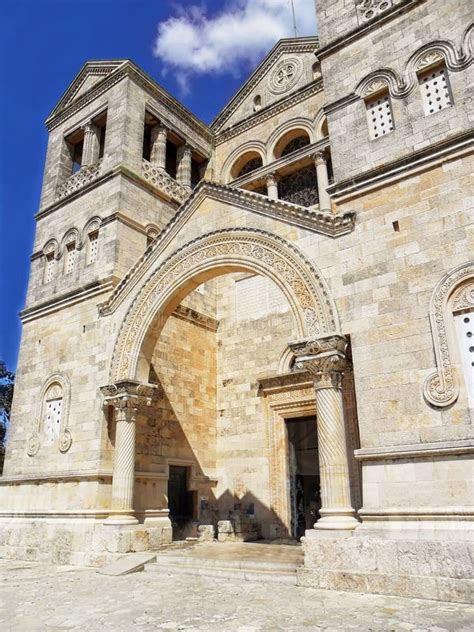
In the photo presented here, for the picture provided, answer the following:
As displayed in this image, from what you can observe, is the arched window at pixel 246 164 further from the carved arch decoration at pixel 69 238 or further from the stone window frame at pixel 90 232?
the carved arch decoration at pixel 69 238

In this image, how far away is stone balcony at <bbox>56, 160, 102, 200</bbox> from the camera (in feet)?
50.9

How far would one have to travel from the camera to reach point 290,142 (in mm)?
17406

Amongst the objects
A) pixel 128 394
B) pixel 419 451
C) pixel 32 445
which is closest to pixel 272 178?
pixel 128 394

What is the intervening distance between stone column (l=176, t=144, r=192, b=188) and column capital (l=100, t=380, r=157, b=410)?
8.34m

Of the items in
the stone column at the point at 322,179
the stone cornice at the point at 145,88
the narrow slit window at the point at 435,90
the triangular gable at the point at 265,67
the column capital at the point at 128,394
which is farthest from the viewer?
the triangular gable at the point at 265,67

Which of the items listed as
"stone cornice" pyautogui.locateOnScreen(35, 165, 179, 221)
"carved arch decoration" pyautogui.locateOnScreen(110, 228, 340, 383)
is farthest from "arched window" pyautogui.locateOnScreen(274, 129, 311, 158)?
"carved arch decoration" pyautogui.locateOnScreen(110, 228, 340, 383)

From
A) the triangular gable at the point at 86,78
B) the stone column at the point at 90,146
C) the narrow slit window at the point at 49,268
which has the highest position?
the triangular gable at the point at 86,78

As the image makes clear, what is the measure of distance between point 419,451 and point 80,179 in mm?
13084

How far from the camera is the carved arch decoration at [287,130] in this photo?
648 inches

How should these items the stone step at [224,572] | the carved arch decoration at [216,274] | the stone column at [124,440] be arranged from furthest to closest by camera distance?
the stone column at [124,440] < the carved arch decoration at [216,274] < the stone step at [224,572]

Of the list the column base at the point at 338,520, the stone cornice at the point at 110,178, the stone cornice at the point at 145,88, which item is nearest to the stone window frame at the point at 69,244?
the stone cornice at the point at 110,178

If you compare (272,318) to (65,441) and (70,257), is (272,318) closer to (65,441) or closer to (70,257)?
(70,257)

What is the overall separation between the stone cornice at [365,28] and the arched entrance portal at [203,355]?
4.32 m

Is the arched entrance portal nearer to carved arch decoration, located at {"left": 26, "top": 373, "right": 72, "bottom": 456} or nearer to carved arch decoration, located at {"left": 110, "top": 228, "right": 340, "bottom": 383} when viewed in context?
carved arch decoration, located at {"left": 110, "top": 228, "right": 340, "bottom": 383}
